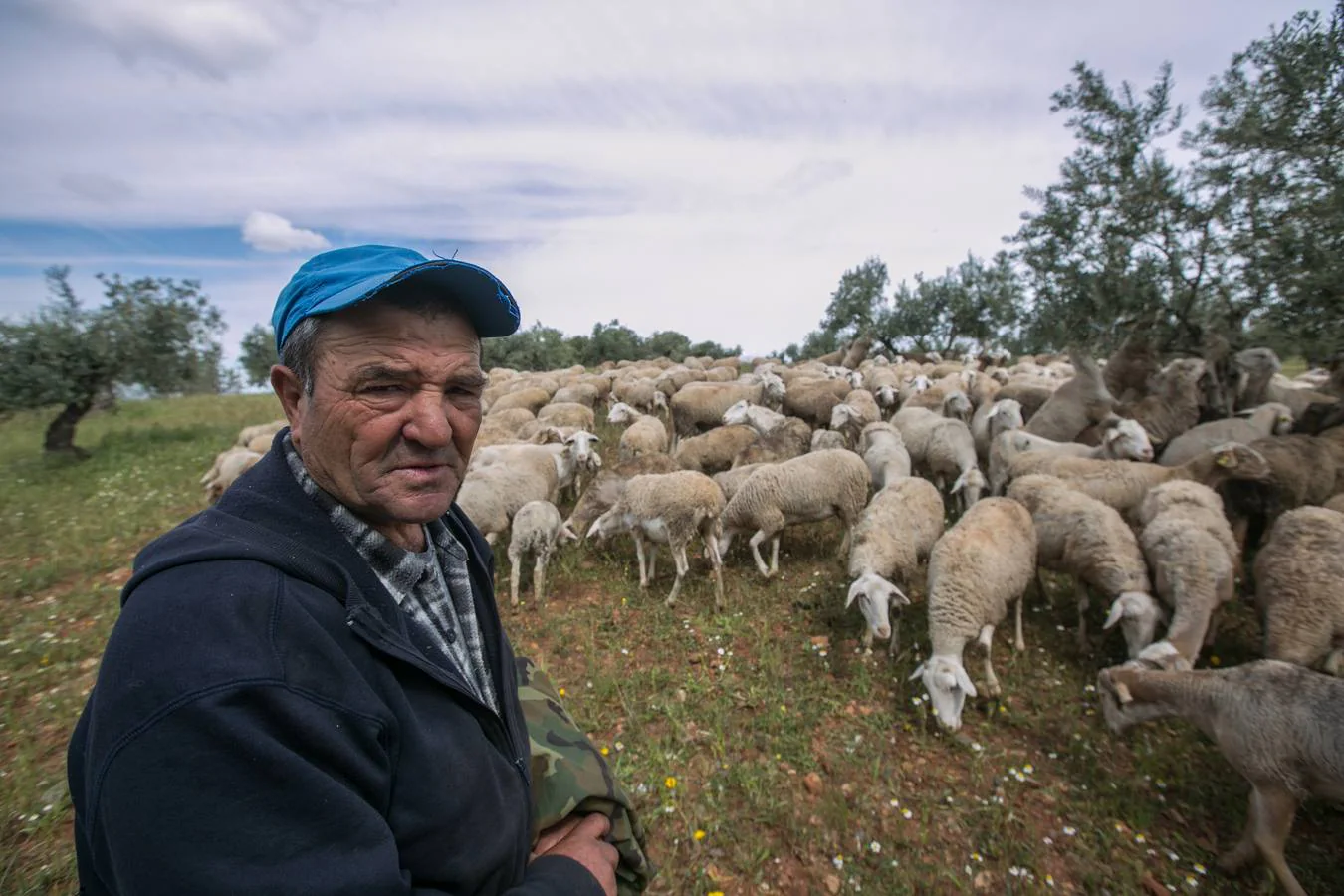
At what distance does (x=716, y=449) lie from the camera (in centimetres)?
1061

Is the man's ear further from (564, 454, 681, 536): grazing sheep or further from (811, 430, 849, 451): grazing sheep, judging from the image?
(811, 430, 849, 451): grazing sheep

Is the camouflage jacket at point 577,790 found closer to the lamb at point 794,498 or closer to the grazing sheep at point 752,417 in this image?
the lamb at point 794,498

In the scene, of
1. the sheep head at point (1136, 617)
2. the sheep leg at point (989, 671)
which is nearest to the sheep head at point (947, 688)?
the sheep leg at point (989, 671)

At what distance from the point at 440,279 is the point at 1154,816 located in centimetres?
552

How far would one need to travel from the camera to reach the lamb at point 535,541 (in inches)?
276

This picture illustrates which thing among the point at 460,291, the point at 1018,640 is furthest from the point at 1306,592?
the point at 460,291

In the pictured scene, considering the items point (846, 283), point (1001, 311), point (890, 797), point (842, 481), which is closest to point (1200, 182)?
point (1001, 311)

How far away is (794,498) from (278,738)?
6903 mm

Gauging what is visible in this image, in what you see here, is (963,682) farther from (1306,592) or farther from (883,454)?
(883,454)

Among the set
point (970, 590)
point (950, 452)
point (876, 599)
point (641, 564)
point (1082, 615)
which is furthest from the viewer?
point (950, 452)

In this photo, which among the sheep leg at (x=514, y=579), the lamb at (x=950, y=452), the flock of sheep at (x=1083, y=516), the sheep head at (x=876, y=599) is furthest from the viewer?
the lamb at (x=950, y=452)

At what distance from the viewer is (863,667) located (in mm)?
5410

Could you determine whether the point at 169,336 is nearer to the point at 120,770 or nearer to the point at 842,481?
the point at 842,481

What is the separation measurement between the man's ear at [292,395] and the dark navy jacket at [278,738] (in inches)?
3.7
